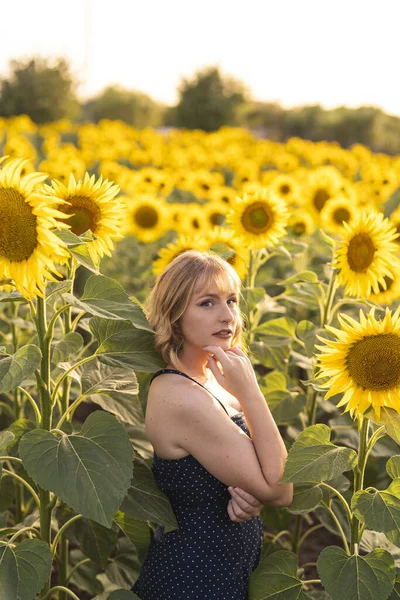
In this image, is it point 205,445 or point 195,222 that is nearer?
point 205,445

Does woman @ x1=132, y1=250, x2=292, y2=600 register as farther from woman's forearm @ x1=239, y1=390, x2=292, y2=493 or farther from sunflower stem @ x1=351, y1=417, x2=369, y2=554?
sunflower stem @ x1=351, y1=417, x2=369, y2=554

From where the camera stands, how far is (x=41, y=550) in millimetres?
2135

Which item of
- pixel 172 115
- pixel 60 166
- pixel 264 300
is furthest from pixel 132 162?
pixel 172 115

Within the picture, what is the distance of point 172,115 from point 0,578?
81.1ft

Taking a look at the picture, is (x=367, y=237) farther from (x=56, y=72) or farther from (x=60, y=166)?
(x=56, y=72)

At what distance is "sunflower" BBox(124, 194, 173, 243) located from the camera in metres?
5.70

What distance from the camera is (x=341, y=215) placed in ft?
15.4

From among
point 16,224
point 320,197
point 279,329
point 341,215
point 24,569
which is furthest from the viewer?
point 320,197


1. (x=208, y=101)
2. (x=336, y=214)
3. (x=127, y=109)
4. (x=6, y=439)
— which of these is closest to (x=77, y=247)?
(x=6, y=439)

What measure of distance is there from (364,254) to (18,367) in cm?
160

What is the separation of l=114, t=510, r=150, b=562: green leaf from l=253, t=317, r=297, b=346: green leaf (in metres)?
1.03

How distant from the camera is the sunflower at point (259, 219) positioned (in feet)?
12.6

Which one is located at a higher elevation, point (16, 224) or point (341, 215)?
point (341, 215)

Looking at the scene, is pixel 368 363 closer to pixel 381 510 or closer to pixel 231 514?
pixel 381 510
